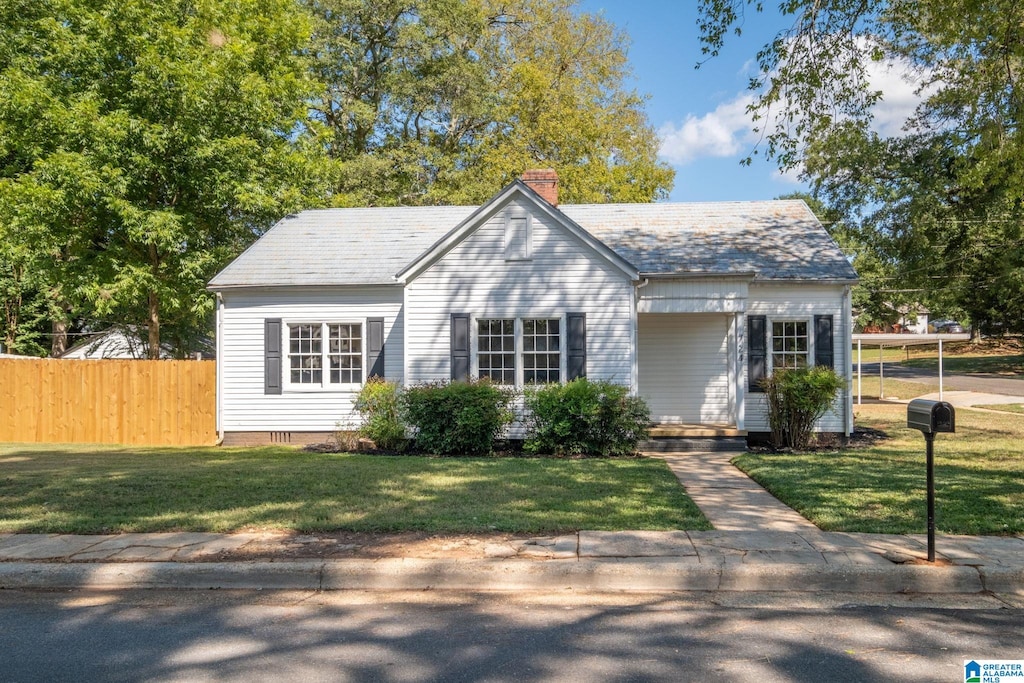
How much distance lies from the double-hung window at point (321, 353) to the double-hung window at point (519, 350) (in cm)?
307

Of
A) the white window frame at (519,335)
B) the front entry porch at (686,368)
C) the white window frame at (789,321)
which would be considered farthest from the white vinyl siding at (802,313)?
the white window frame at (519,335)

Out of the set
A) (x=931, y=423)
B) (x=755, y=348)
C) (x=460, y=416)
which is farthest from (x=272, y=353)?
(x=931, y=423)

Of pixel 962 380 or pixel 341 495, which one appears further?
pixel 962 380

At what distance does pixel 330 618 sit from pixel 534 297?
9.99 m

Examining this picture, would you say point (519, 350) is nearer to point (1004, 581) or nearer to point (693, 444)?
point (693, 444)

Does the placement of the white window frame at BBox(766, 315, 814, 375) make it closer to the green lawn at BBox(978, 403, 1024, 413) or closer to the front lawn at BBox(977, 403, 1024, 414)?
the front lawn at BBox(977, 403, 1024, 414)

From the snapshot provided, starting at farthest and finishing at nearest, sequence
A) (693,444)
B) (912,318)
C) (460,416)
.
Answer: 1. (912,318)
2. (693,444)
3. (460,416)

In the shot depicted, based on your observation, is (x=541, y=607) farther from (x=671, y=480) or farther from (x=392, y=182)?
(x=392, y=182)

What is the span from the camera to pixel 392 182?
2886 centimetres

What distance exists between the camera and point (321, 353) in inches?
627

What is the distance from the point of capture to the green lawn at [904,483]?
7301mm

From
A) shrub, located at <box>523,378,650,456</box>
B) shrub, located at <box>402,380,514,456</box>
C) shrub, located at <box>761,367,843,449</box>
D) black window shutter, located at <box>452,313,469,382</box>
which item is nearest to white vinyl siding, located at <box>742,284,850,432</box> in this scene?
shrub, located at <box>761,367,843,449</box>

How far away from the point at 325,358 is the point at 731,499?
9887 millimetres

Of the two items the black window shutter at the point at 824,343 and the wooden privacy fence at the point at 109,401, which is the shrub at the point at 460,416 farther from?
the black window shutter at the point at 824,343
